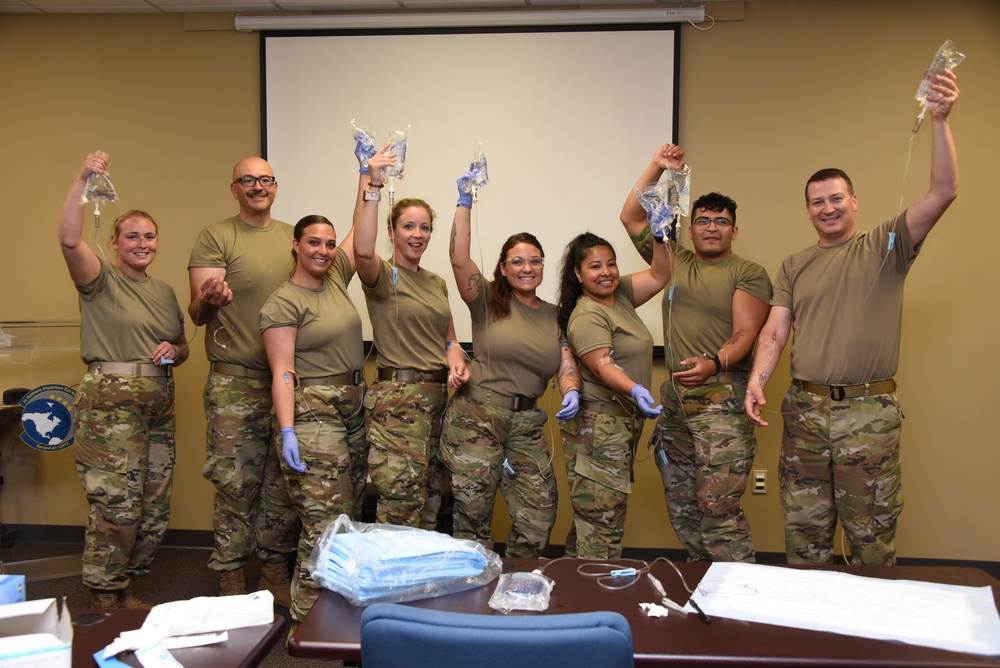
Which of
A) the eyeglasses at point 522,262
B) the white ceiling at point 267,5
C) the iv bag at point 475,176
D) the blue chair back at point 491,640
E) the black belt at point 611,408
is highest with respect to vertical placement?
the white ceiling at point 267,5

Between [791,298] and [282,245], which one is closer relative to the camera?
[791,298]

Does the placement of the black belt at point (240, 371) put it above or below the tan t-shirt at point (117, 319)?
below

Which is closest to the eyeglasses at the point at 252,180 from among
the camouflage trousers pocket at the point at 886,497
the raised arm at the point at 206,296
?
the raised arm at the point at 206,296

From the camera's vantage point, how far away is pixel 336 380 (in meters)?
2.73

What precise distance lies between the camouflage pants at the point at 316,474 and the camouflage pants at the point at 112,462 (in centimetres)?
65

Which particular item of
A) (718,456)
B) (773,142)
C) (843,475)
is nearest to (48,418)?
(718,456)

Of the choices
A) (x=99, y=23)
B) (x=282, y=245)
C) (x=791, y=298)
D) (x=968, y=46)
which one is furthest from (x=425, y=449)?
(x=968, y=46)

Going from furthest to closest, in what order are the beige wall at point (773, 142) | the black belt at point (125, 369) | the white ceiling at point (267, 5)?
1. the white ceiling at point (267, 5)
2. the beige wall at point (773, 142)
3. the black belt at point (125, 369)

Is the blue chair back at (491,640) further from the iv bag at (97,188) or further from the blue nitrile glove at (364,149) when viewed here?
the iv bag at (97,188)

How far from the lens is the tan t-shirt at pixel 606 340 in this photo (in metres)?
2.72

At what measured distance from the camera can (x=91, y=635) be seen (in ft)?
4.47

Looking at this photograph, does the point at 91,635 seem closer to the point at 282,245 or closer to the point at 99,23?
the point at 282,245

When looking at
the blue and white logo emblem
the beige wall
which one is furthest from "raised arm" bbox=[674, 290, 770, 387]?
the blue and white logo emblem

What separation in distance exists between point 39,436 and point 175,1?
2127 mm
